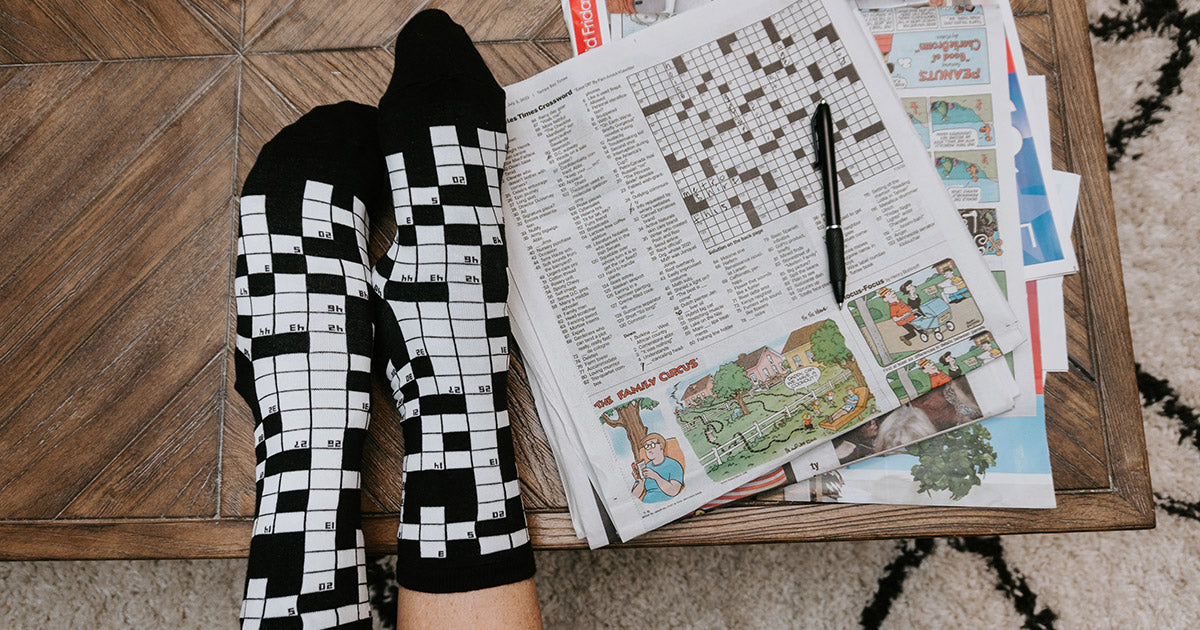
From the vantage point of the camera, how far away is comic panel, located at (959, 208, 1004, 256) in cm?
48

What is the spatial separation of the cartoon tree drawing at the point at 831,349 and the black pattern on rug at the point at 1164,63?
0.58m

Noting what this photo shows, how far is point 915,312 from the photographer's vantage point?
0.48 metres

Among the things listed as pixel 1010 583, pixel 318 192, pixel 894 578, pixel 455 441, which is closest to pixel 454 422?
pixel 455 441

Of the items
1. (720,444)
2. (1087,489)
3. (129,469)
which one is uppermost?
(129,469)

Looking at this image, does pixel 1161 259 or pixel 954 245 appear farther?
pixel 1161 259

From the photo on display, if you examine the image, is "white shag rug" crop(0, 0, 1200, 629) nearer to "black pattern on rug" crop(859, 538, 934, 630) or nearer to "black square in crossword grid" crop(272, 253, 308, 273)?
"black pattern on rug" crop(859, 538, 934, 630)

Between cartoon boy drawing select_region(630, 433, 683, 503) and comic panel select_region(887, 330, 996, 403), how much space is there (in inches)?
6.8

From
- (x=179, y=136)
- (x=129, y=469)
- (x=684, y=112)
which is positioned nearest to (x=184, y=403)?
(x=129, y=469)

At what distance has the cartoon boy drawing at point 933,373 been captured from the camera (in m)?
0.47

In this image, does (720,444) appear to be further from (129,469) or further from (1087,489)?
(129,469)

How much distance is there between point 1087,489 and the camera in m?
0.47

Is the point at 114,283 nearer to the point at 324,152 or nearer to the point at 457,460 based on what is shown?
the point at 324,152

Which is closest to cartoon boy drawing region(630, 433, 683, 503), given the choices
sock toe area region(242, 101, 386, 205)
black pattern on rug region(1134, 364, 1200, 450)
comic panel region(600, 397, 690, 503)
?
comic panel region(600, 397, 690, 503)

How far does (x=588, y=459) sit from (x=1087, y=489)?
37cm
